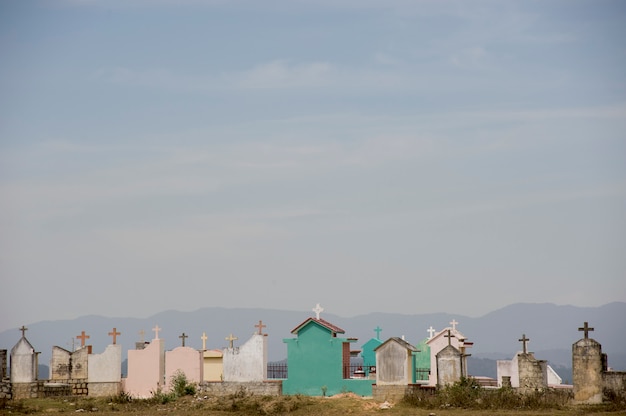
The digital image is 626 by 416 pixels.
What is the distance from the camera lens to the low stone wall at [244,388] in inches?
1464

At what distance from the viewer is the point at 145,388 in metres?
38.9

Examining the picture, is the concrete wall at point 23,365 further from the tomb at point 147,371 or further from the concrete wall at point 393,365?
the concrete wall at point 393,365

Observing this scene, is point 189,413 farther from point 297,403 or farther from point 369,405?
point 369,405

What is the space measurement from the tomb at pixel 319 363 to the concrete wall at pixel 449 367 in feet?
8.16

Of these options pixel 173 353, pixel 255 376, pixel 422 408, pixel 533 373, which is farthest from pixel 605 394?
pixel 173 353

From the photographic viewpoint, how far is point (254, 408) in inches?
1353

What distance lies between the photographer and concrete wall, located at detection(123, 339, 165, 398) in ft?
127

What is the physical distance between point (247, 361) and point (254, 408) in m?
3.59

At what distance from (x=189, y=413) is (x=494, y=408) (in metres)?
9.70

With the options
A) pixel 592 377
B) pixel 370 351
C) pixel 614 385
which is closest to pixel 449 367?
pixel 592 377

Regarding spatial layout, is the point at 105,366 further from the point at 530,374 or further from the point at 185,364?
the point at 530,374

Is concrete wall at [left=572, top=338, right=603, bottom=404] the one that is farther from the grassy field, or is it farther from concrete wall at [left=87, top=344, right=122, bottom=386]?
concrete wall at [left=87, top=344, right=122, bottom=386]

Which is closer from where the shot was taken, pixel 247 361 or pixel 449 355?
pixel 449 355

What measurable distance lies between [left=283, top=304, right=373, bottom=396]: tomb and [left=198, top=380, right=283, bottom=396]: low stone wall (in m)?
0.42
